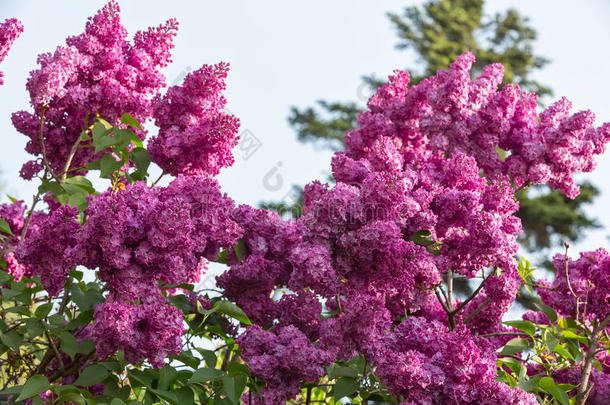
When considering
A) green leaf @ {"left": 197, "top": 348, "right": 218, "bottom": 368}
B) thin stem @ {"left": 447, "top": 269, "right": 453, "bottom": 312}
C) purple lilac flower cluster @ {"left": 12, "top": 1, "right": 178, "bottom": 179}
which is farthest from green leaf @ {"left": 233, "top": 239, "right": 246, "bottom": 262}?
thin stem @ {"left": 447, "top": 269, "right": 453, "bottom": 312}

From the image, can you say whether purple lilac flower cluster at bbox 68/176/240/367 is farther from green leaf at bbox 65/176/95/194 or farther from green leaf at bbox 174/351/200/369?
green leaf at bbox 65/176/95/194

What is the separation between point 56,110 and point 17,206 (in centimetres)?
101

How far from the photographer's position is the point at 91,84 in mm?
3955

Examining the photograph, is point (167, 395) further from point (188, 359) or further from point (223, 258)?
point (223, 258)

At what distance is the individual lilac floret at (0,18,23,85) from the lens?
11.7ft

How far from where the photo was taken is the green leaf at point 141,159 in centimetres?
355

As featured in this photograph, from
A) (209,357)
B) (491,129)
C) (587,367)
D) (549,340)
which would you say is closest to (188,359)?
(209,357)

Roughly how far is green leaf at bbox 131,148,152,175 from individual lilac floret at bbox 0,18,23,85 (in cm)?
82

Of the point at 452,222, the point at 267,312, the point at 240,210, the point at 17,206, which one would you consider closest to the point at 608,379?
the point at 452,222

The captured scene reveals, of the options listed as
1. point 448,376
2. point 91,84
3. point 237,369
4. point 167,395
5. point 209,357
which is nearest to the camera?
point 448,376

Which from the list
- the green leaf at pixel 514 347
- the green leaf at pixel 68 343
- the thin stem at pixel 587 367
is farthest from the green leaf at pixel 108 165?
the thin stem at pixel 587 367

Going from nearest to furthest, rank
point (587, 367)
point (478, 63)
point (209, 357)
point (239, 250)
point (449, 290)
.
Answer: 1. point (209, 357)
2. point (587, 367)
3. point (239, 250)
4. point (449, 290)
5. point (478, 63)

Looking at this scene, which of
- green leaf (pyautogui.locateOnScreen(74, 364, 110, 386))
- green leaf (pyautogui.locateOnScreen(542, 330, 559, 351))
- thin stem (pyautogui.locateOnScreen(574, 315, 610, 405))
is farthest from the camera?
green leaf (pyautogui.locateOnScreen(542, 330, 559, 351))

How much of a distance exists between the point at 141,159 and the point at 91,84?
723mm
